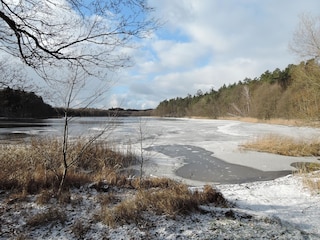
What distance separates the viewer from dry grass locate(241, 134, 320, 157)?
14.6 metres

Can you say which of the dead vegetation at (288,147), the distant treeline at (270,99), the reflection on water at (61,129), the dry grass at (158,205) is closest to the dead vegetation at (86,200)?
the dry grass at (158,205)

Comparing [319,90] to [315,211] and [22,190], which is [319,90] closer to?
[315,211]

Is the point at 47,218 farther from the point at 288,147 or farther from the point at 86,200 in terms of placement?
the point at 288,147

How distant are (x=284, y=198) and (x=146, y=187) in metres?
2.77

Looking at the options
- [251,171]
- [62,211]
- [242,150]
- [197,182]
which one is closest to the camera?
[62,211]

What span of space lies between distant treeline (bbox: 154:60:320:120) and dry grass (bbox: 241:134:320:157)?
1.69m

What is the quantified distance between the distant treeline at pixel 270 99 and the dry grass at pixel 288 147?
1691 millimetres

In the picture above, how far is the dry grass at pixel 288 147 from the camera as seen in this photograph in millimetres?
14625

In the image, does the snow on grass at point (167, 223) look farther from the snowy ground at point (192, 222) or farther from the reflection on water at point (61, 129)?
the reflection on water at point (61, 129)

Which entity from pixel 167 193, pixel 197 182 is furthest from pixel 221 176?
Result: pixel 167 193

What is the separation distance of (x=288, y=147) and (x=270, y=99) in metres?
33.8

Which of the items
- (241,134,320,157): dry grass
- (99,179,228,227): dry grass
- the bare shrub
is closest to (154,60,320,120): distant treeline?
(241,134,320,157): dry grass

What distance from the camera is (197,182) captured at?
8.54 metres

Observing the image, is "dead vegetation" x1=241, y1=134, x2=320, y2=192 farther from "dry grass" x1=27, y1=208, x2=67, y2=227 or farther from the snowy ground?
"dry grass" x1=27, y1=208, x2=67, y2=227
